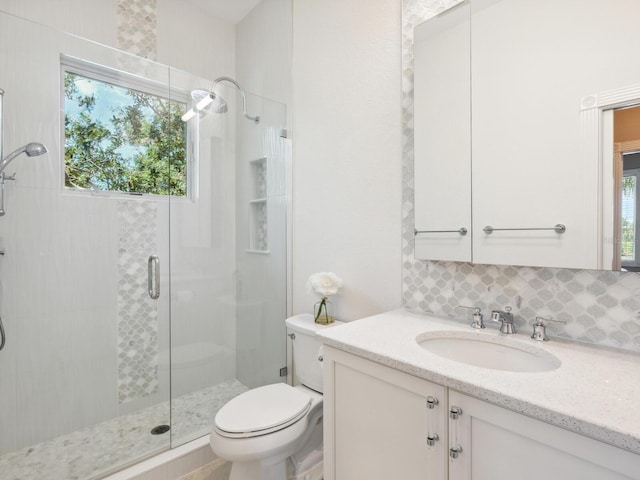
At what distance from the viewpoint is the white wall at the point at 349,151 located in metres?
1.56

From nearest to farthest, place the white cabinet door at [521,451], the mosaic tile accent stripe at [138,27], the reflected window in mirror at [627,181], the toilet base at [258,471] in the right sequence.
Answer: the white cabinet door at [521,451] → the reflected window in mirror at [627,181] → the toilet base at [258,471] → the mosaic tile accent stripe at [138,27]

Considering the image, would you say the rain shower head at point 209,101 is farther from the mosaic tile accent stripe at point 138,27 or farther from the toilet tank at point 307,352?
the toilet tank at point 307,352

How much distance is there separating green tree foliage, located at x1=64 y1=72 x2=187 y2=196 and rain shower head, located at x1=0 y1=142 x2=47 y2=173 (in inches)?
7.0

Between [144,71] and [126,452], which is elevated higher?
[144,71]

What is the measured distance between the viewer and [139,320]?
6.72ft

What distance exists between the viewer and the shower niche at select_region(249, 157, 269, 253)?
219 centimetres

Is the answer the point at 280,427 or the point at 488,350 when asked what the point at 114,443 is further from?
the point at 488,350

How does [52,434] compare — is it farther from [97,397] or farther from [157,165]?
[157,165]

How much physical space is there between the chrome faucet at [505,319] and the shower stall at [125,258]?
1368 millimetres

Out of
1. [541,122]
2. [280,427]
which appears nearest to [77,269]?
[280,427]

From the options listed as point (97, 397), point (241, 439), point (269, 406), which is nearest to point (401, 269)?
point (269, 406)

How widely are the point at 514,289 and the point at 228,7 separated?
2.73 meters

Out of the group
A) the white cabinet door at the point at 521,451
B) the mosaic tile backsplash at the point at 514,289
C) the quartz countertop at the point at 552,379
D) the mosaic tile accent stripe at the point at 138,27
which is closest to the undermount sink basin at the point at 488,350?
the quartz countertop at the point at 552,379

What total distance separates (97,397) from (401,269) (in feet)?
6.33
